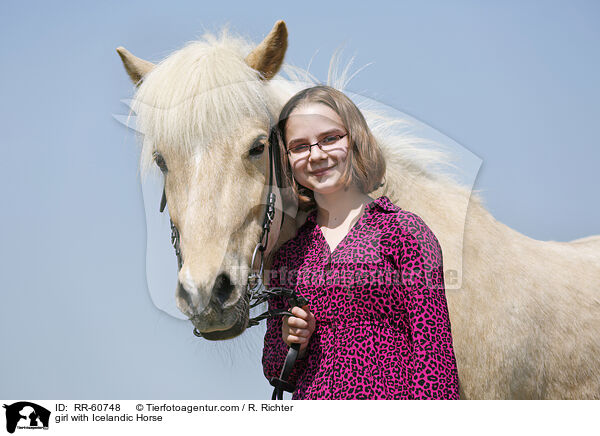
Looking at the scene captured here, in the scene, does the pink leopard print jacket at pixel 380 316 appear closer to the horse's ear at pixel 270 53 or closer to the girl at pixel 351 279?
the girl at pixel 351 279

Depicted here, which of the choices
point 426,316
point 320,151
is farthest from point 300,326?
point 320,151

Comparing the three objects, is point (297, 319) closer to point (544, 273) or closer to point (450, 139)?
point (450, 139)

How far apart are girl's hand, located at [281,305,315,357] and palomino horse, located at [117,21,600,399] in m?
0.19

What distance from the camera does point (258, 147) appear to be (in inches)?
83.6

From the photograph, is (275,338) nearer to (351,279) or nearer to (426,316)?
(351,279)

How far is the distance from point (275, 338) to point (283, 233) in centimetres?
48

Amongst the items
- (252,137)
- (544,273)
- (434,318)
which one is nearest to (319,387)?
(434,318)

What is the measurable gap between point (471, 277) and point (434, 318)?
113 cm

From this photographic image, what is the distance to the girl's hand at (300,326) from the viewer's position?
6.09ft

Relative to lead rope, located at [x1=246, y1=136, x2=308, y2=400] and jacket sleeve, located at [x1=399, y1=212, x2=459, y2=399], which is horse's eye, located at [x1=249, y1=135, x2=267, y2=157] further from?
jacket sleeve, located at [x1=399, y1=212, x2=459, y2=399]
